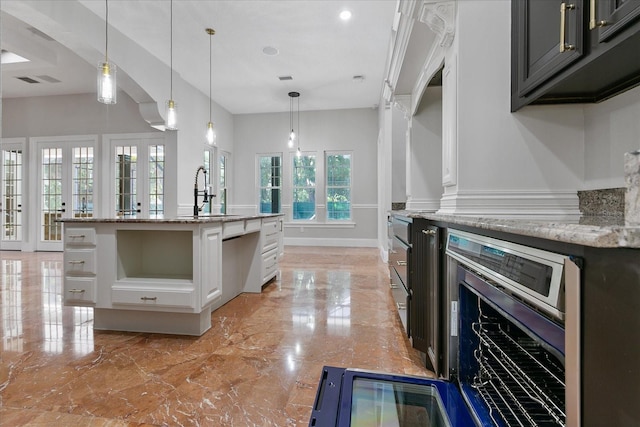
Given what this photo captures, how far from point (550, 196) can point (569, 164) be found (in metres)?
0.19

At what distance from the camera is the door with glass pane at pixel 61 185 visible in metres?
6.83

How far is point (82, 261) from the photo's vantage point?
8.23ft

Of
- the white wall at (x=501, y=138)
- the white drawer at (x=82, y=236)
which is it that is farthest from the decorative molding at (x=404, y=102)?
the white drawer at (x=82, y=236)

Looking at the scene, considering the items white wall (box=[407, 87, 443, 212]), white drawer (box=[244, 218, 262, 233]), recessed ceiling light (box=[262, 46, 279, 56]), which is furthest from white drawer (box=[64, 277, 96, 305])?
recessed ceiling light (box=[262, 46, 279, 56])

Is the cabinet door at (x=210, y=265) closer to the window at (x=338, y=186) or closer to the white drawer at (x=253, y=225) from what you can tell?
the white drawer at (x=253, y=225)

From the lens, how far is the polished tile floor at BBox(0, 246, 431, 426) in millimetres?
1560

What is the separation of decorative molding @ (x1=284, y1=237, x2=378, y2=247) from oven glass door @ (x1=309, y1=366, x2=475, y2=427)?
21.6 feet

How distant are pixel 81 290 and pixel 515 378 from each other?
2.89 m

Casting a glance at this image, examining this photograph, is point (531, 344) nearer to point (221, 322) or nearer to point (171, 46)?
point (221, 322)

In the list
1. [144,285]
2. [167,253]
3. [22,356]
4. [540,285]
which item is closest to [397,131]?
[167,253]

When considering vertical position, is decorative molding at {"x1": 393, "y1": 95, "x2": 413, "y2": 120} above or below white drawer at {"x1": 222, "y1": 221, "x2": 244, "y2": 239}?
above

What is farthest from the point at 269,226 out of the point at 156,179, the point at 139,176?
the point at 139,176

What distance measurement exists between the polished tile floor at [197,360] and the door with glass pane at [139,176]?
3139mm

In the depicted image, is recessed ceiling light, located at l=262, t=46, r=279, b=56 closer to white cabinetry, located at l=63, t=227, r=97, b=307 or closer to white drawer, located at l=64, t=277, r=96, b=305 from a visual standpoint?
white cabinetry, located at l=63, t=227, r=97, b=307
